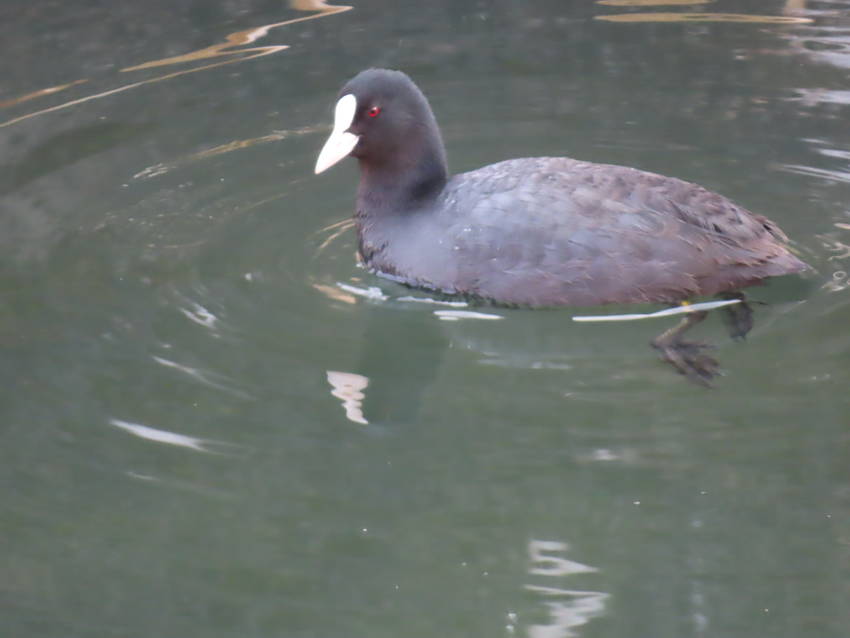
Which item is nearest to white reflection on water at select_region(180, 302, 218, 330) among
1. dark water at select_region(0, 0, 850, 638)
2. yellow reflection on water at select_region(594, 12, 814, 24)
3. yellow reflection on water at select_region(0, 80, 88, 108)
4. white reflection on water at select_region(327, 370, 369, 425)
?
dark water at select_region(0, 0, 850, 638)

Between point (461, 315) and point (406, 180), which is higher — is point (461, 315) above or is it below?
below

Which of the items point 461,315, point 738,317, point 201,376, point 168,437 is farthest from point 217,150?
point 738,317

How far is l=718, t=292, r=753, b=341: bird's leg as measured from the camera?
413 cm

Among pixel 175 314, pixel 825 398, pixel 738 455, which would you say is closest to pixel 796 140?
pixel 825 398

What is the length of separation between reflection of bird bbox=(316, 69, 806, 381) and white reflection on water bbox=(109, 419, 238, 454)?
46.4 inches

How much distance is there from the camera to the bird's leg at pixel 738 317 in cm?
413

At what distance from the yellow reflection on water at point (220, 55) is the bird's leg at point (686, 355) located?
349cm

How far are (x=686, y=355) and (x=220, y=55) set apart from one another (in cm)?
385

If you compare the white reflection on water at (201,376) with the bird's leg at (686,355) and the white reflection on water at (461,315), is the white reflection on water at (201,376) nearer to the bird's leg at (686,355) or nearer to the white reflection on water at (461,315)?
the white reflection on water at (461,315)

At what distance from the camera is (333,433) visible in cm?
365

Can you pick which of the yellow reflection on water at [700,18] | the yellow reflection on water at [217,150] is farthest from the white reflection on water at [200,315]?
the yellow reflection on water at [700,18]

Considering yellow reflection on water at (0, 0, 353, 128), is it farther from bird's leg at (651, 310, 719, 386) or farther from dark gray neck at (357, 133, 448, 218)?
bird's leg at (651, 310, 719, 386)

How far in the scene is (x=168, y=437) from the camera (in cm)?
362

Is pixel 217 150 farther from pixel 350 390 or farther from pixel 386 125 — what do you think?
pixel 350 390
